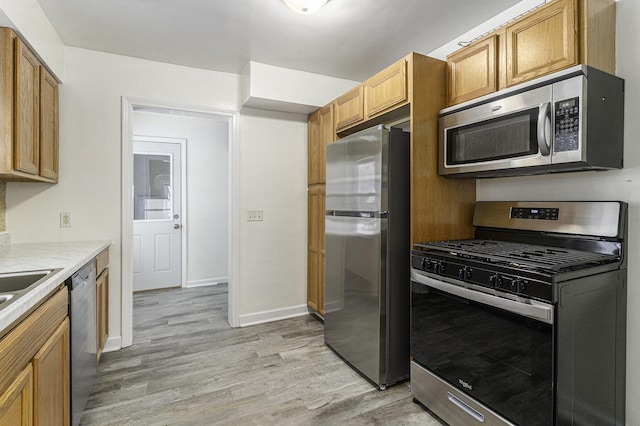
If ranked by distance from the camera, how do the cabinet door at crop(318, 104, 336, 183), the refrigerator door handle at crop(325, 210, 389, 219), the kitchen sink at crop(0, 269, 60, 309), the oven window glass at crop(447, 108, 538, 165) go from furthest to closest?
the cabinet door at crop(318, 104, 336, 183) → the refrigerator door handle at crop(325, 210, 389, 219) → the oven window glass at crop(447, 108, 538, 165) → the kitchen sink at crop(0, 269, 60, 309)

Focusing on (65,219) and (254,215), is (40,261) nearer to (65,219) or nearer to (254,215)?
(65,219)

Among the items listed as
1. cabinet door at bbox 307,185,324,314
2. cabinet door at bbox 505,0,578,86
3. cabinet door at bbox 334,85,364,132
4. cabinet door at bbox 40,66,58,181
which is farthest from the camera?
cabinet door at bbox 307,185,324,314

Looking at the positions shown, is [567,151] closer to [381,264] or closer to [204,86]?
[381,264]

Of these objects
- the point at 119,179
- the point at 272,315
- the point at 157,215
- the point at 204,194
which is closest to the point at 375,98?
the point at 119,179

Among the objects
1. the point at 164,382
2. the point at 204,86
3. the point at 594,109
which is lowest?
the point at 164,382

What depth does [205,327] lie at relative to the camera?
10.5 ft

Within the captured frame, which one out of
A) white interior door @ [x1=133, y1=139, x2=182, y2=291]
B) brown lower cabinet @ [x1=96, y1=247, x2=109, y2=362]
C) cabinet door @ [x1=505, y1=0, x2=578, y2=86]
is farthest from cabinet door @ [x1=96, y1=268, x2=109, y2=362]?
cabinet door @ [x1=505, y1=0, x2=578, y2=86]

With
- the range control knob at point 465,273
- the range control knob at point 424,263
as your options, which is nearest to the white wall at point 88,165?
the range control knob at point 424,263

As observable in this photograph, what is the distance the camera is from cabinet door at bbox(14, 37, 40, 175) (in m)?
1.86

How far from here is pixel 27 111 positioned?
79.3 inches

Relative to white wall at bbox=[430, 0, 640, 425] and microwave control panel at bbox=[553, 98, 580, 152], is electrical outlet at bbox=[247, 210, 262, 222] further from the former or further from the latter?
white wall at bbox=[430, 0, 640, 425]

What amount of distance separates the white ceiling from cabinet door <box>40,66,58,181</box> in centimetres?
40

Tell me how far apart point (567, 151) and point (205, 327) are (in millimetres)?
3110

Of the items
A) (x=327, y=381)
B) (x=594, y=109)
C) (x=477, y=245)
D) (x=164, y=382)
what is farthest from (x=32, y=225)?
(x=594, y=109)
